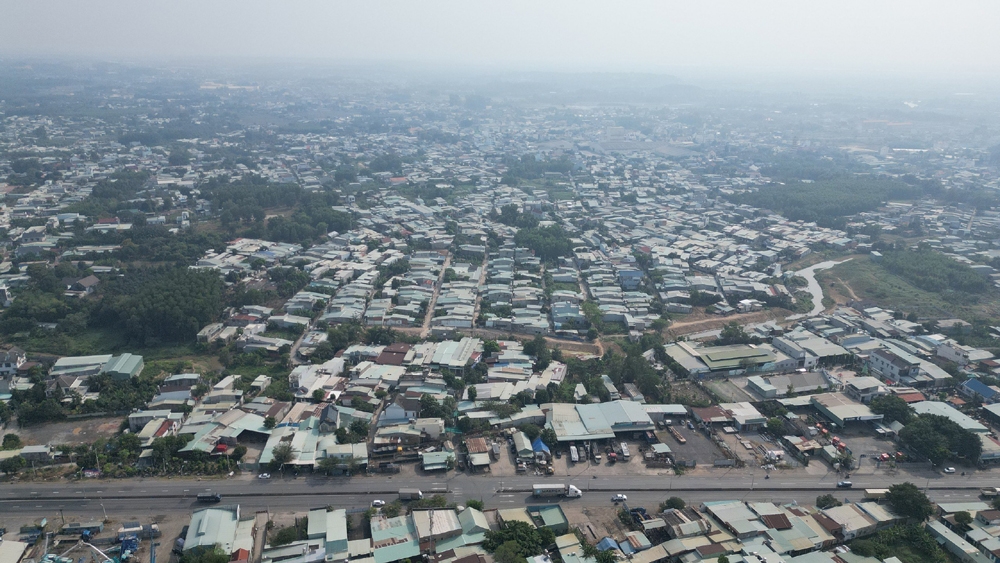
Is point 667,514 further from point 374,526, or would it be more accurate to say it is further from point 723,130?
point 723,130

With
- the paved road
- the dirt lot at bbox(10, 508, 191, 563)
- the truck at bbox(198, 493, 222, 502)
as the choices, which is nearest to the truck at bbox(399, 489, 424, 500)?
the paved road

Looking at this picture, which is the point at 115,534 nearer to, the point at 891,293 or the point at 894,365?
the point at 894,365

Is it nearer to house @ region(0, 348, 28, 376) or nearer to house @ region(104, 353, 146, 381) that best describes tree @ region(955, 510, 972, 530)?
house @ region(104, 353, 146, 381)

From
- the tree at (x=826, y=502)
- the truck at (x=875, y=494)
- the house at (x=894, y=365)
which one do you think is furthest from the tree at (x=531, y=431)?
the house at (x=894, y=365)

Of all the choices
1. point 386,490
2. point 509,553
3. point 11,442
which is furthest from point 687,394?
point 11,442

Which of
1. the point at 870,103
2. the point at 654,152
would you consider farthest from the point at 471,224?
the point at 870,103

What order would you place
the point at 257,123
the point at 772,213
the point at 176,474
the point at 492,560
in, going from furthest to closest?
the point at 257,123 → the point at 772,213 → the point at 176,474 → the point at 492,560
